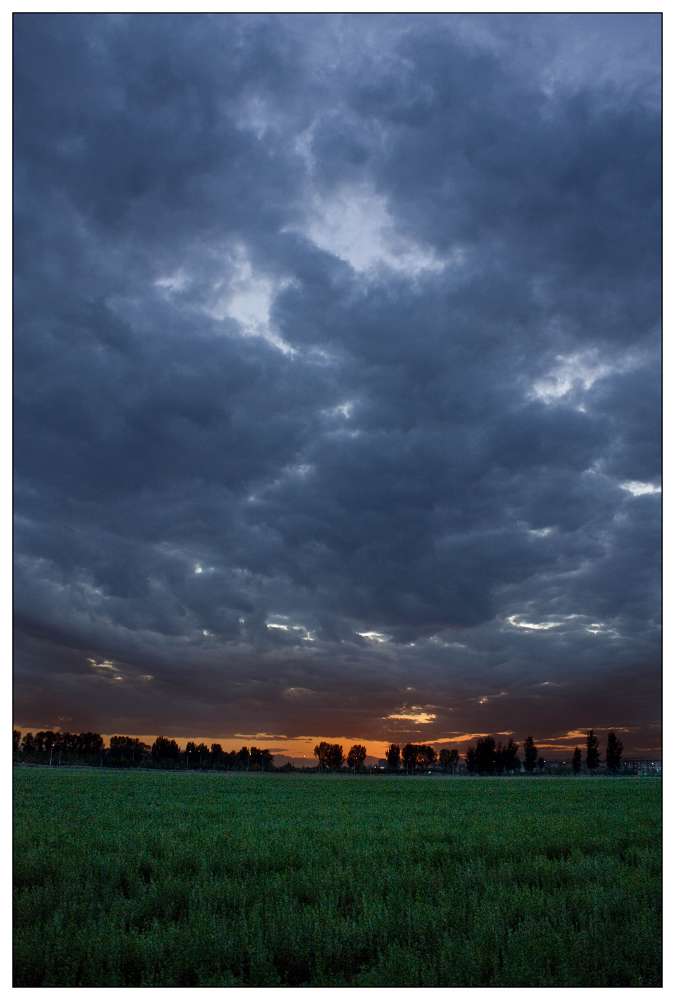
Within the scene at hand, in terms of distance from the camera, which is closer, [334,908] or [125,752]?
[334,908]

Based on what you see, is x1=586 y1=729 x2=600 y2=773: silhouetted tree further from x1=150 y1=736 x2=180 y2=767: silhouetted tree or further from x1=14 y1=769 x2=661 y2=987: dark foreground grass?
x1=14 y1=769 x2=661 y2=987: dark foreground grass

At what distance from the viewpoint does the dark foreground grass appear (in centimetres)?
502

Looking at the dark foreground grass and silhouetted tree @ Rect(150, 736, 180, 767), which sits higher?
the dark foreground grass

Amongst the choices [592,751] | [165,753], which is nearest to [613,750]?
[592,751]

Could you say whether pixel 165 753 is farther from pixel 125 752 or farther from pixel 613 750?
pixel 613 750

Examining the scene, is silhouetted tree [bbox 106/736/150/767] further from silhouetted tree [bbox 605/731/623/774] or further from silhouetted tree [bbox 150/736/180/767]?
silhouetted tree [bbox 605/731/623/774]

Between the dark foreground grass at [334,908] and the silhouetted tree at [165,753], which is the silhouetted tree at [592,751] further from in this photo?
the dark foreground grass at [334,908]

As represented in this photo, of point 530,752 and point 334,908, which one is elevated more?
point 334,908

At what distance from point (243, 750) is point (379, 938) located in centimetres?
13025

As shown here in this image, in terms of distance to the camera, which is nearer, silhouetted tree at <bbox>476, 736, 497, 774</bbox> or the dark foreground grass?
the dark foreground grass

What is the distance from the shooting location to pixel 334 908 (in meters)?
6.43

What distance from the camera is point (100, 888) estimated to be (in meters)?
7.39

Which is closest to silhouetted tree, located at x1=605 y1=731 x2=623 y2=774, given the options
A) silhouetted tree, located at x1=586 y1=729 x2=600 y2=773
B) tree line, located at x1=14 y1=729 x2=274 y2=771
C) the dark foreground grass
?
silhouetted tree, located at x1=586 y1=729 x2=600 y2=773
